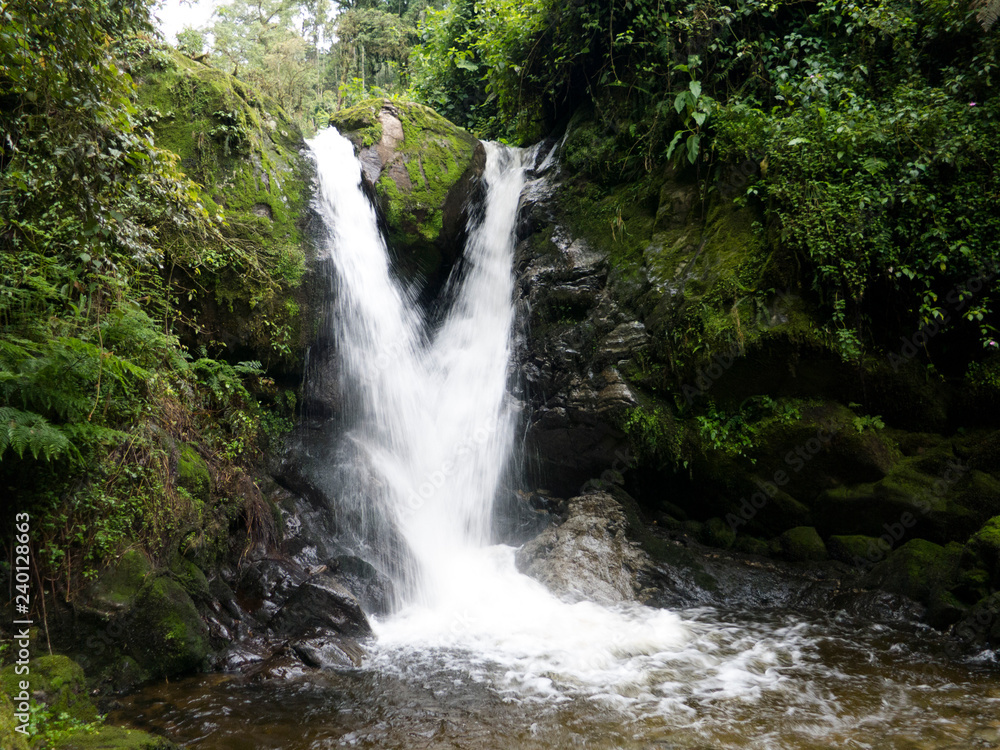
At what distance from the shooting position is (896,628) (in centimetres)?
509

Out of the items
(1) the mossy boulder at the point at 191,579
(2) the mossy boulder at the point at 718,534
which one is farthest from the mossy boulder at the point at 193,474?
(2) the mossy boulder at the point at 718,534

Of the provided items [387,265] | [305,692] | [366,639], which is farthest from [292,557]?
[387,265]

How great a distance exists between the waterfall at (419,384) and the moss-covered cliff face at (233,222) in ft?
2.60

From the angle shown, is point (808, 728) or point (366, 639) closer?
point (808, 728)

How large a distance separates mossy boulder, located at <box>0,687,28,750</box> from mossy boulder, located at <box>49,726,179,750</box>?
0.20 m

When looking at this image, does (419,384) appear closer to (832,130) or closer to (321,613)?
(321,613)

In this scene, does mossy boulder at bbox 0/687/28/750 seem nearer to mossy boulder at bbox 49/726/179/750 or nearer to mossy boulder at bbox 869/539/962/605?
mossy boulder at bbox 49/726/179/750

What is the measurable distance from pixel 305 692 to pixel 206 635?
42.0 inches

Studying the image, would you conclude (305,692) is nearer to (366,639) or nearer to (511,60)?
(366,639)

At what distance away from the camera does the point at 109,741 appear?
289 cm

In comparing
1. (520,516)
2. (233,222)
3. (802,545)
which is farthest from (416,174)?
(802,545)

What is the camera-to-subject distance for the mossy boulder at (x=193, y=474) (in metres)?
5.32

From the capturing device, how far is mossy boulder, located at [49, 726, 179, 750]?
2.79 meters

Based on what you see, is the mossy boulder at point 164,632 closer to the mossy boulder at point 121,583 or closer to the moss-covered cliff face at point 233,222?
the mossy boulder at point 121,583
